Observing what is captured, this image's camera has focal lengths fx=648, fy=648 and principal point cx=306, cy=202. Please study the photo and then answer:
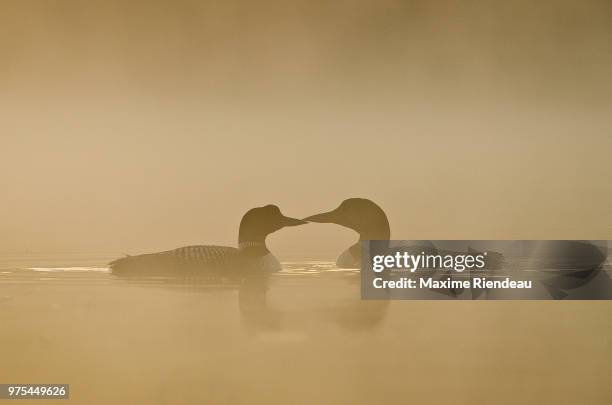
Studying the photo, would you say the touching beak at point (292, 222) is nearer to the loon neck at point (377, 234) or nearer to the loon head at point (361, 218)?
the loon head at point (361, 218)

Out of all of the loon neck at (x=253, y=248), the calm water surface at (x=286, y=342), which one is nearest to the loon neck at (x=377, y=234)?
the calm water surface at (x=286, y=342)

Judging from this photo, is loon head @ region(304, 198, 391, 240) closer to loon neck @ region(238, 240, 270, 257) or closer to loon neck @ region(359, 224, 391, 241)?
loon neck @ region(359, 224, 391, 241)

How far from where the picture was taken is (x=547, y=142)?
2.00 meters

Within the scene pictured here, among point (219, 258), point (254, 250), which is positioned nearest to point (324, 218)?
point (254, 250)

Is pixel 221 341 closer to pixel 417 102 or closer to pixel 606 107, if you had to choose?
pixel 417 102

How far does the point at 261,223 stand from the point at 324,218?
188 mm

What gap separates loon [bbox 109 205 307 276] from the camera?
1.86m

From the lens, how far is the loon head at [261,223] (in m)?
1.91

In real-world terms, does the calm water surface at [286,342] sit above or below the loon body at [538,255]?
below

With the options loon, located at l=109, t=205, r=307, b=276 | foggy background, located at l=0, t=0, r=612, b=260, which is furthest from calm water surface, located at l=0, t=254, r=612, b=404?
foggy background, located at l=0, t=0, r=612, b=260

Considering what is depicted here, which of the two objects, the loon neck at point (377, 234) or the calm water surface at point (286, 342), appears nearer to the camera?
the calm water surface at point (286, 342)

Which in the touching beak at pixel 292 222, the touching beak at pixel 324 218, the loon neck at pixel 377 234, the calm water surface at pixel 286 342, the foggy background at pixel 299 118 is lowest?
the calm water surface at pixel 286 342

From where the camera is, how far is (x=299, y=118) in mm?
1971

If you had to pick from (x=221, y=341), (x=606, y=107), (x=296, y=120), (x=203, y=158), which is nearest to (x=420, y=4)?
(x=296, y=120)
